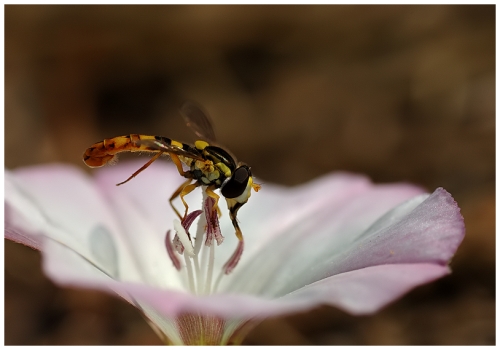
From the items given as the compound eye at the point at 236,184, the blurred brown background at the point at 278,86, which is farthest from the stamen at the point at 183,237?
the blurred brown background at the point at 278,86

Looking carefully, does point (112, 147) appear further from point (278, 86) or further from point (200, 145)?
point (278, 86)

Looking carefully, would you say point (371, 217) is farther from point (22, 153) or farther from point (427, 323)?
point (22, 153)

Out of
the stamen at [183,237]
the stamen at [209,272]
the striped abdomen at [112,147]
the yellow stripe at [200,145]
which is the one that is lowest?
the stamen at [209,272]

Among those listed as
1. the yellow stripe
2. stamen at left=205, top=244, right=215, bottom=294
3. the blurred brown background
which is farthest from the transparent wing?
the blurred brown background

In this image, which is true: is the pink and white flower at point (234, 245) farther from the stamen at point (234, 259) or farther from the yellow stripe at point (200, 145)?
the yellow stripe at point (200, 145)

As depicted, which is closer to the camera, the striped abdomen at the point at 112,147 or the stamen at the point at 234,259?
the striped abdomen at the point at 112,147

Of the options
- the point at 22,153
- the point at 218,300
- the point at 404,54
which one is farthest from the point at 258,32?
the point at 218,300
